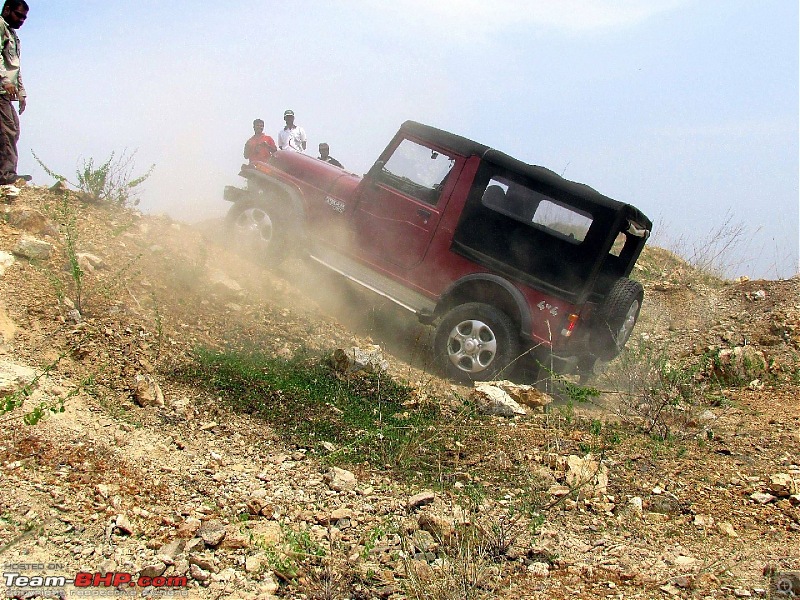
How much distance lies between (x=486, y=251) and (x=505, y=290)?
0.44 metres

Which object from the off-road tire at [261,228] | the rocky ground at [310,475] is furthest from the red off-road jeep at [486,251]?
the rocky ground at [310,475]

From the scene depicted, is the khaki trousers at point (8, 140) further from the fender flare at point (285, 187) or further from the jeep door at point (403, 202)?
the jeep door at point (403, 202)

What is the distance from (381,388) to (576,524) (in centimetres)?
222

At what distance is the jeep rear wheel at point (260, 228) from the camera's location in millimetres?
7348

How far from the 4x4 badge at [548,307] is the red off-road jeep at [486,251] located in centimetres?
2

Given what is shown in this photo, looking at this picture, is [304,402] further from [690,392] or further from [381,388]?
[690,392]

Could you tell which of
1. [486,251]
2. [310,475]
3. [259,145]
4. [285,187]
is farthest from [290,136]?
[310,475]

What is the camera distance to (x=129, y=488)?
3283 millimetres

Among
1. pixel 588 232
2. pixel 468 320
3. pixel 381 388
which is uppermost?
pixel 588 232

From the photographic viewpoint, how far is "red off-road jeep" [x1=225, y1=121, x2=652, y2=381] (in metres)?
5.90

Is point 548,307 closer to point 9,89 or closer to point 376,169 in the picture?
point 376,169

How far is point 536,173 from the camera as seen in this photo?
593 cm

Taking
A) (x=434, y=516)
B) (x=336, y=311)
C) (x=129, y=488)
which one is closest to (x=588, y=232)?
(x=336, y=311)

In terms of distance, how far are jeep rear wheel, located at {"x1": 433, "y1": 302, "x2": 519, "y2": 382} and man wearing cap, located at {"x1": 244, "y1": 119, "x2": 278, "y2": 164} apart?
597 centimetres
